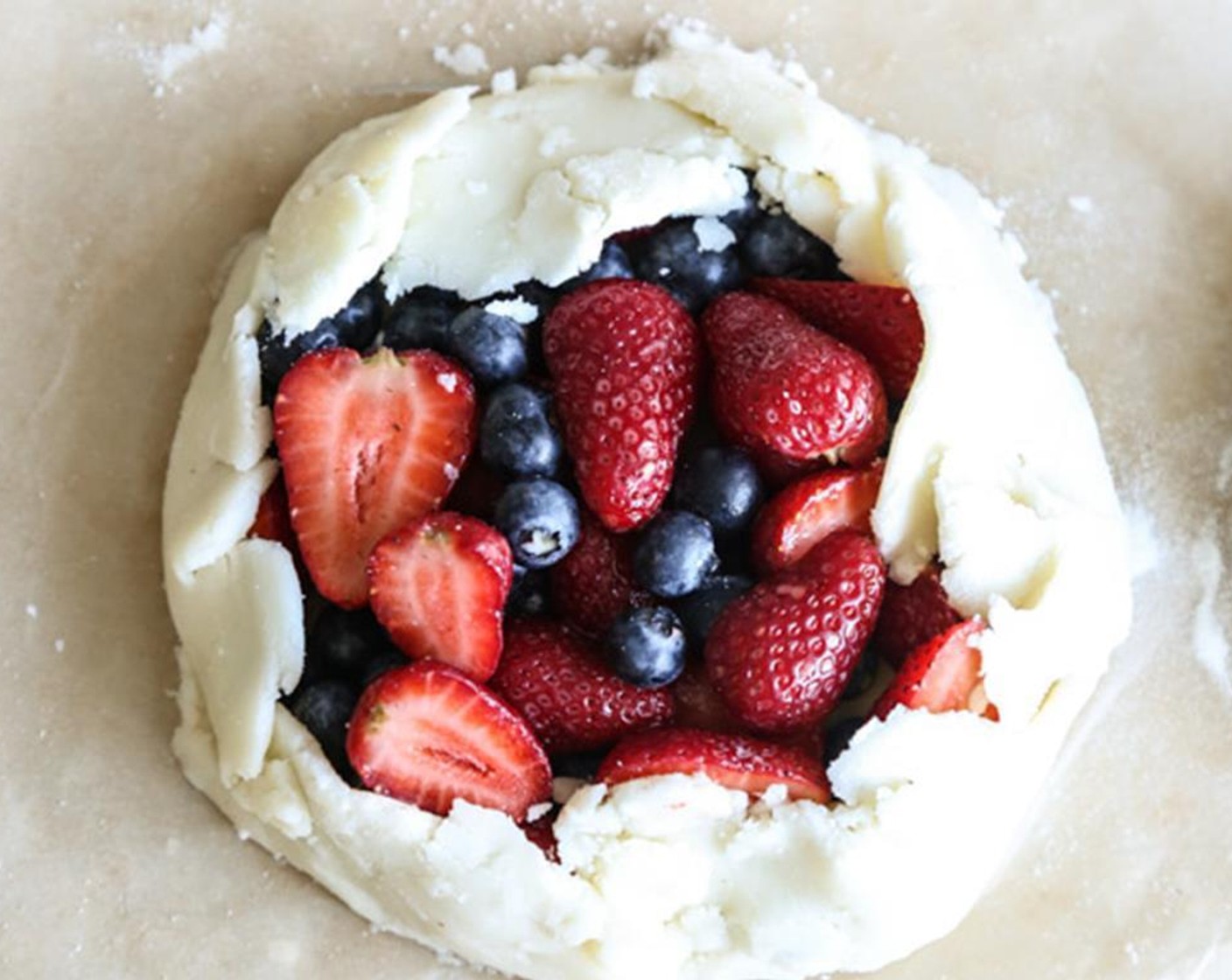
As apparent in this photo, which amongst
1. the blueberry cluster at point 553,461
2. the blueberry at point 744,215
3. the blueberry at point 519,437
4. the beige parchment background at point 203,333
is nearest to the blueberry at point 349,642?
the blueberry cluster at point 553,461

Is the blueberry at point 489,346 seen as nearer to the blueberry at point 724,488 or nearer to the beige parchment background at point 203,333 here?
the blueberry at point 724,488

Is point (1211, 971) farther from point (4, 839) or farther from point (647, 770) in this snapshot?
point (4, 839)

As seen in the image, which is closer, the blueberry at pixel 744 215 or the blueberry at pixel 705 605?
the blueberry at pixel 705 605

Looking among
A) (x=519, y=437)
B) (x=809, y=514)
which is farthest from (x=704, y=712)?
(x=519, y=437)

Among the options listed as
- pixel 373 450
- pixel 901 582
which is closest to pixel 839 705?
pixel 901 582

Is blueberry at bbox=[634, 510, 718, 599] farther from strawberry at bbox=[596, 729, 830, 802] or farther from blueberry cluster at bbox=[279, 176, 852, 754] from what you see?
strawberry at bbox=[596, 729, 830, 802]

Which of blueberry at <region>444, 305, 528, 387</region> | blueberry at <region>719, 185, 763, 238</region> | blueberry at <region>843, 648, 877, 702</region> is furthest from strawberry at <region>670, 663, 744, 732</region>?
blueberry at <region>719, 185, 763, 238</region>
